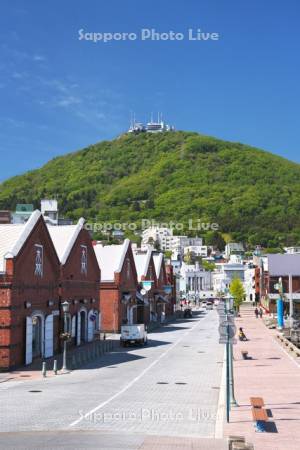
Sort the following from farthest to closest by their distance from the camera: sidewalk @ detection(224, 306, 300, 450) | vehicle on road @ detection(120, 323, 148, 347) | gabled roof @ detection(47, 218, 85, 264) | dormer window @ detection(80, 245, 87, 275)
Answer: dormer window @ detection(80, 245, 87, 275) → vehicle on road @ detection(120, 323, 148, 347) → gabled roof @ detection(47, 218, 85, 264) → sidewalk @ detection(224, 306, 300, 450)

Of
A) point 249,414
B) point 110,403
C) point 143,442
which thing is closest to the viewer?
Result: point 143,442

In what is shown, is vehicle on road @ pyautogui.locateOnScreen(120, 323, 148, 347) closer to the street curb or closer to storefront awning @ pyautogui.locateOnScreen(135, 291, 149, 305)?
the street curb

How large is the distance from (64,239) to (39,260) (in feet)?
24.1

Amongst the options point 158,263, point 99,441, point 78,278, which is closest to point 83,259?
point 78,278

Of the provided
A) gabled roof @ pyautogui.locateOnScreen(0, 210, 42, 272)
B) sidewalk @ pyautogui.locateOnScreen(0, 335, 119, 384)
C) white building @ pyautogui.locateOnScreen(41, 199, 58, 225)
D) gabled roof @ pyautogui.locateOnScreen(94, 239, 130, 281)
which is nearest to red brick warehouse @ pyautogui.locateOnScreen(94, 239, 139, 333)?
gabled roof @ pyautogui.locateOnScreen(94, 239, 130, 281)

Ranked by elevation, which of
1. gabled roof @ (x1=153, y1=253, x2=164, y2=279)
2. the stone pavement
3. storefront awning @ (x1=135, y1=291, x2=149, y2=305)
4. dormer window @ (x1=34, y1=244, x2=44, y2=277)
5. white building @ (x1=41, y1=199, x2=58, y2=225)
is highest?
white building @ (x1=41, y1=199, x2=58, y2=225)

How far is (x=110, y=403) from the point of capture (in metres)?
19.6

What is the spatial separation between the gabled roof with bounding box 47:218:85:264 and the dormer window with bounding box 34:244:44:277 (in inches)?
147

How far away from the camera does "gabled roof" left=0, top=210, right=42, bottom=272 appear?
29.8 m

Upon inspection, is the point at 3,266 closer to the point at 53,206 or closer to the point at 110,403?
the point at 110,403

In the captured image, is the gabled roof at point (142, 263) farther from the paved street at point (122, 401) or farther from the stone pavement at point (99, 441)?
the stone pavement at point (99, 441)

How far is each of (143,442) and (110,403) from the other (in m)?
5.83

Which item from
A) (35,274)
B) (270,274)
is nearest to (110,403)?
(35,274)

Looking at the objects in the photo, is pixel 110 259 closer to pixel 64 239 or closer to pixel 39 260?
pixel 64 239
